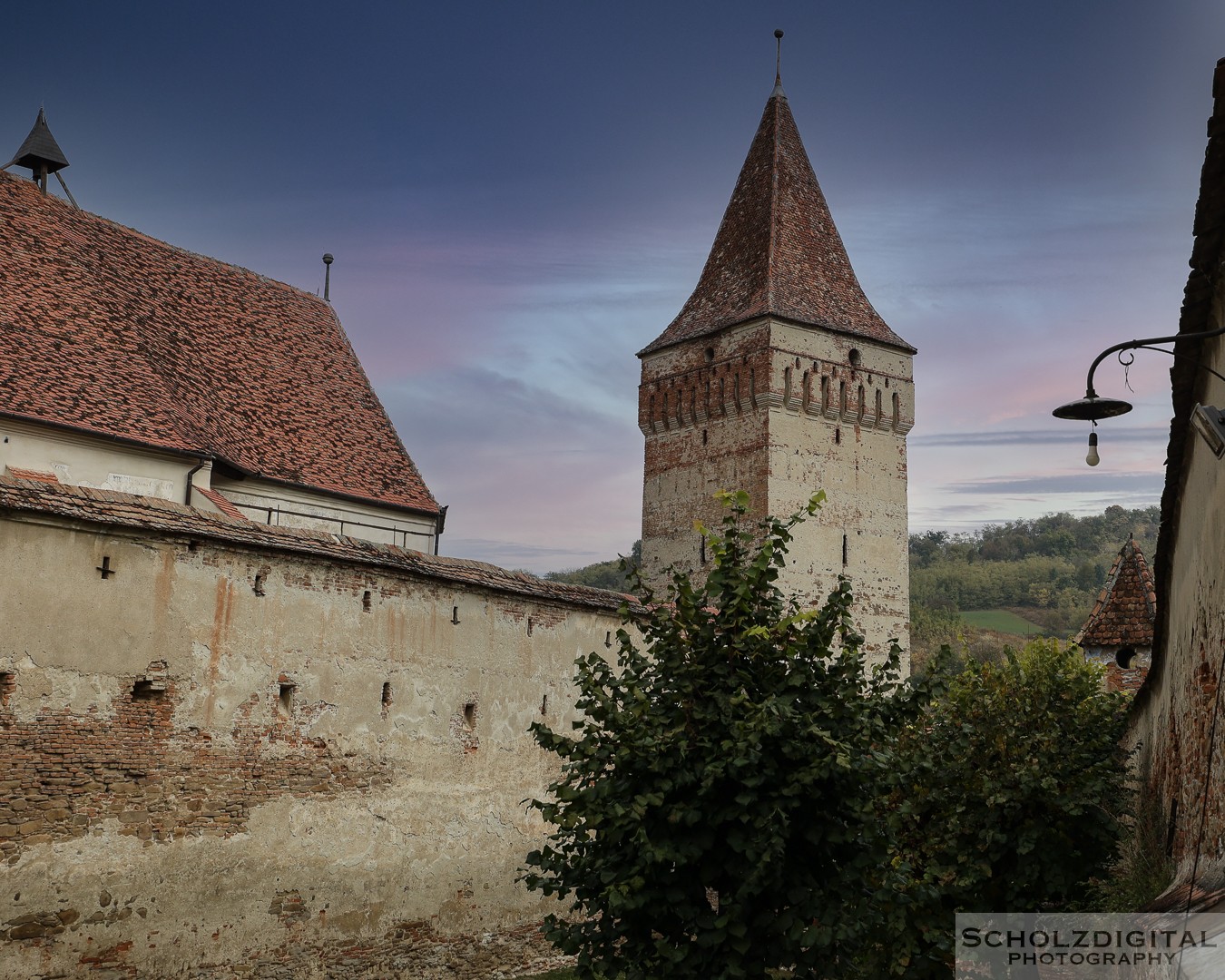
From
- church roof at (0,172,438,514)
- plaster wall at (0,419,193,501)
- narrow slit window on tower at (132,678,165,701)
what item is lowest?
narrow slit window on tower at (132,678,165,701)

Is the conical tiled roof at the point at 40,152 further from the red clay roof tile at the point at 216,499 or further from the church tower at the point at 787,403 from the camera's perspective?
the church tower at the point at 787,403

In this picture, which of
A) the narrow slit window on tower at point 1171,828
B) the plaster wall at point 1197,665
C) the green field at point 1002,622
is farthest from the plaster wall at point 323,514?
the green field at point 1002,622

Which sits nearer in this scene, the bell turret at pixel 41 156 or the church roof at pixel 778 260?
the bell turret at pixel 41 156

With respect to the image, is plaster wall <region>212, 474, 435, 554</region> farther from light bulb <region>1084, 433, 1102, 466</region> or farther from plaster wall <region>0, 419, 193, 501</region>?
light bulb <region>1084, 433, 1102, 466</region>

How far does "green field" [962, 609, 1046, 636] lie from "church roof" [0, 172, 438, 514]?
69776mm

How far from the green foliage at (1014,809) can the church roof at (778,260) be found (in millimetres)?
22449

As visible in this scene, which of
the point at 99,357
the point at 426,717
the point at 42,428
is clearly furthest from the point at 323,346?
the point at 426,717

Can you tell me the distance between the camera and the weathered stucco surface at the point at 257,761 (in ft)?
36.9

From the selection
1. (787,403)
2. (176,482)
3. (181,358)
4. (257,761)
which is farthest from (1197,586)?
(787,403)

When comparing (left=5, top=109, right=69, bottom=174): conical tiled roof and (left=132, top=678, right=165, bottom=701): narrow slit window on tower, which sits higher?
(left=5, top=109, right=69, bottom=174): conical tiled roof

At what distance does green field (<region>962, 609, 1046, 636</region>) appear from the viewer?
87.2m

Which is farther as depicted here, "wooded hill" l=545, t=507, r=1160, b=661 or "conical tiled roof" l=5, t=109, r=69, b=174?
"wooded hill" l=545, t=507, r=1160, b=661

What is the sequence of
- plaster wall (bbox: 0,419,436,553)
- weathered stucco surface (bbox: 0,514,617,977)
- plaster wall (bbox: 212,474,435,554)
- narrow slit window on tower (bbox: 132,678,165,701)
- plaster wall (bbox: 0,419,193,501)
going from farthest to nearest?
plaster wall (bbox: 212,474,435,554) < plaster wall (bbox: 0,419,436,553) < plaster wall (bbox: 0,419,193,501) < narrow slit window on tower (bbox: 132,678,165,701) < weathered stucco surface (bbox: 0,514,617,977)

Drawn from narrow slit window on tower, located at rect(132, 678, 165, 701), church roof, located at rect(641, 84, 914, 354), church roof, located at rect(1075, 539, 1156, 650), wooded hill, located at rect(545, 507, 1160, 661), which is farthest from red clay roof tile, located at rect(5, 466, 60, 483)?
wooded hill, located at rect(545, 507, 1160, 661)
